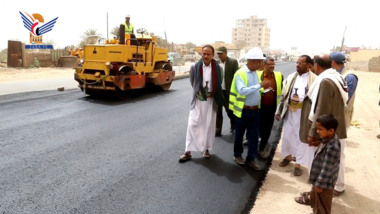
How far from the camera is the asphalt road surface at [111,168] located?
322 centimetres

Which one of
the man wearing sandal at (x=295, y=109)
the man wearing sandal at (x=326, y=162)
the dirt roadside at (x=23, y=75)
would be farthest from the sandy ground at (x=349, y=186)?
the dirt roadside at (x=23, y=75)

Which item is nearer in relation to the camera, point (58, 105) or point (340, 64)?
point (340, 64)

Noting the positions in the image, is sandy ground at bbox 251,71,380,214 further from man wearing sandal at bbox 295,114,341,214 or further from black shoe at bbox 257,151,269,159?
man wearing sandal at bbox 295,114,341,214

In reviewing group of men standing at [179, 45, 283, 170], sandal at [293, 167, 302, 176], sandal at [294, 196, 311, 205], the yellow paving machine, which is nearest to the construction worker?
the yellow paving machine

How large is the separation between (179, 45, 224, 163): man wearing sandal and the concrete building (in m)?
142

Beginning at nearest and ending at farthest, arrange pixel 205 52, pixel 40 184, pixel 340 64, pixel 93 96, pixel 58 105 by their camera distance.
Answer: pixel 340 64 < pixel 40 184 < pixel 205 52 < pixel 58 105 < pixel 93 96

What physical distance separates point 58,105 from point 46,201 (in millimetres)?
5638

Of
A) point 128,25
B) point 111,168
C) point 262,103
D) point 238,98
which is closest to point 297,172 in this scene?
point 262,103

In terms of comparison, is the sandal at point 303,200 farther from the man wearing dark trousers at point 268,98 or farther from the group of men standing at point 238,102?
the man wearing dark trousers at point 268,98

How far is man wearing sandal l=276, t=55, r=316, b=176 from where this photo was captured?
3.99 metres

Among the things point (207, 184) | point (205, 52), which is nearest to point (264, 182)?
point (207, 184)

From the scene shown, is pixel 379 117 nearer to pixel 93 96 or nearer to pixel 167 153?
pixel 167 153

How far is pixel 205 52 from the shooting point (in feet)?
14.0

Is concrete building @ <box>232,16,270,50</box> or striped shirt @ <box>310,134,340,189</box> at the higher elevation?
concrete building @ <box>232,16,270,50</box>
